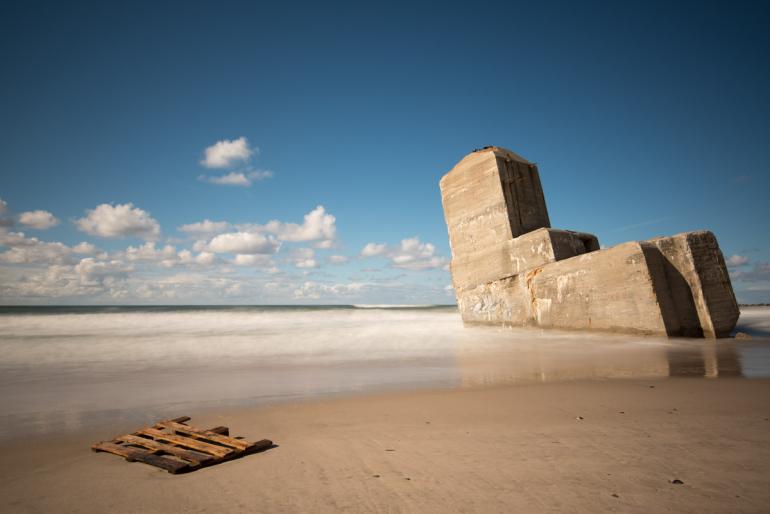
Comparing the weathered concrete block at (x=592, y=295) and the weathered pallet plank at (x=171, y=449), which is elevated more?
the weathered concrete block at (x=592, y=295)

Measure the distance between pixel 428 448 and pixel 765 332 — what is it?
34.2 feet

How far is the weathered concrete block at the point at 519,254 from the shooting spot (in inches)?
368

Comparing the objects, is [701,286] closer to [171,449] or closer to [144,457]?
[171,449]

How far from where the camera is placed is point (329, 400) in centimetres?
359

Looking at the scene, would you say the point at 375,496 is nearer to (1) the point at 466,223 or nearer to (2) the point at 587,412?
(2) the point at 587,412

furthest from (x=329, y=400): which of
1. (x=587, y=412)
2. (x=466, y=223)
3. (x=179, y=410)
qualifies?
(x=466, y=223)

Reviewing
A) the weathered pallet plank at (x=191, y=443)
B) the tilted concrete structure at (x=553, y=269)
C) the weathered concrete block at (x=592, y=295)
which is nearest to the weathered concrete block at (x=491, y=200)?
the tilted concrete structure at (x=553, y=269)

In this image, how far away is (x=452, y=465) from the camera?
2.04 metres

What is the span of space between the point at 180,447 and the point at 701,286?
8921 mm

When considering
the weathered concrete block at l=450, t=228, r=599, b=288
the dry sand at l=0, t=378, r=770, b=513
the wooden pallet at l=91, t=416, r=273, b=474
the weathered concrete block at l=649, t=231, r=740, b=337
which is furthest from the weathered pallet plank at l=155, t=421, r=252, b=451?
the weathered concrete block at l=649, t=231, r=740, b=337

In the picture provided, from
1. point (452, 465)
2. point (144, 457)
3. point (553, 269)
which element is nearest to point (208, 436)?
point (144, 457)

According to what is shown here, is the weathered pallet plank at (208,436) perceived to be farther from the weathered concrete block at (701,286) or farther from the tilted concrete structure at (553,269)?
the weathered concrete block at (701,286)

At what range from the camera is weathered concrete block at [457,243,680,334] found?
745 centimetres

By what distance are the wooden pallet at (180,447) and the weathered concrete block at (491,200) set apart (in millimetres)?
9101
